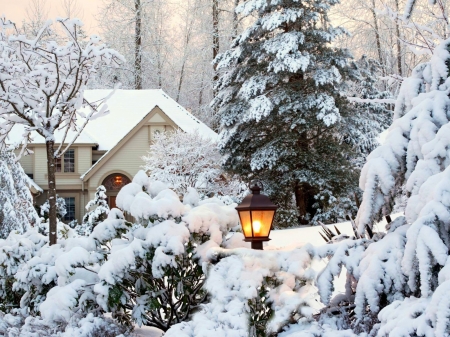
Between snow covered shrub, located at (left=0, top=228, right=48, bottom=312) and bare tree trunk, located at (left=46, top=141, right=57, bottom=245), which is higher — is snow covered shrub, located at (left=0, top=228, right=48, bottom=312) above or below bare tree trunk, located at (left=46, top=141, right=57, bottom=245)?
below

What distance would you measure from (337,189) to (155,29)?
1951cm

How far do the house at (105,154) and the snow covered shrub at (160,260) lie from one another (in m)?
18.4

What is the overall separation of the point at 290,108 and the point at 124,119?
9713 millimetres

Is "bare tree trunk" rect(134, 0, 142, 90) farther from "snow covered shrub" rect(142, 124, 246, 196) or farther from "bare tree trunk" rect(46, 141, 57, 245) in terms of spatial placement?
"bare tree trunk" rect(46, 141, 57, 245)

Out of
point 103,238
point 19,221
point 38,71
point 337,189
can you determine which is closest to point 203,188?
point 337,189

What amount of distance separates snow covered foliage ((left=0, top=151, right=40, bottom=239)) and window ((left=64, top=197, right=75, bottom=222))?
18.7 ft

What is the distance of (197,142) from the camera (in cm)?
2072

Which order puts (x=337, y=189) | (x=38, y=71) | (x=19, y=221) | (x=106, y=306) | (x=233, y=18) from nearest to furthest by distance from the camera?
(x=106, y=306), (x=38, y=71), (x=19, y=221), (x=337, y=189), (x=233, y=18)

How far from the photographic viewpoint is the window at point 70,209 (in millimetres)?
24953

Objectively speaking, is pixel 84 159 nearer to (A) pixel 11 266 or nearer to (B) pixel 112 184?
(B) pixel 112 184

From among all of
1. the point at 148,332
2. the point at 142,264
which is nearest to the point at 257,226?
the point at 142,264

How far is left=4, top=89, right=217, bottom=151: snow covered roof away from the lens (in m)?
24.3

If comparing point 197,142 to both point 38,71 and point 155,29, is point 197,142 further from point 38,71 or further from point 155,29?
point 155,29

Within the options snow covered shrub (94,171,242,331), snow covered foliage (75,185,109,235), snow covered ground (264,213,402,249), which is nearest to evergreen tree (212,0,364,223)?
snow covered ground (264,213,402,249)
